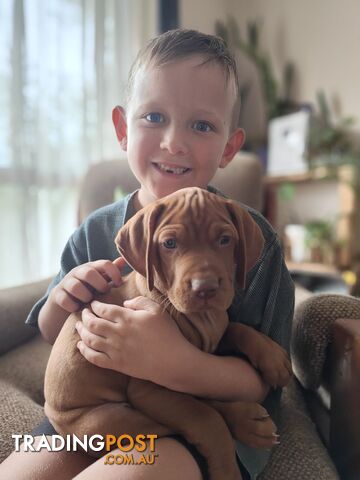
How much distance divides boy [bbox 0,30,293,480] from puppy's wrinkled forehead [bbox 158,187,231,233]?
5.2 inches

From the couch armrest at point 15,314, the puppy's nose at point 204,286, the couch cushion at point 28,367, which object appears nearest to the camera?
the puppy's nose at point 204,286

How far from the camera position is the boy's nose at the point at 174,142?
0.64 m

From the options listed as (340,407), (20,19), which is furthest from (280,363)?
(20,19)

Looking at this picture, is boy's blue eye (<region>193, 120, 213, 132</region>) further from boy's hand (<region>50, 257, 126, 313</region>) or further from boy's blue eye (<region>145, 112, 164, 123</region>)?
boy's hand (<region>50, 257, 126, 313</region>)

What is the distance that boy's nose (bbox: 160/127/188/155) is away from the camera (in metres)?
0.64

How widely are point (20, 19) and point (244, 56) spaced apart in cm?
131

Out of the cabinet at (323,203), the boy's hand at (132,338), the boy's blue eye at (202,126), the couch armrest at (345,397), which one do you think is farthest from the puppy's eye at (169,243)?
the cabinet at (323,203)

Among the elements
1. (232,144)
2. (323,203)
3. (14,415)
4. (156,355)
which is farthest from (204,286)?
(323,203)

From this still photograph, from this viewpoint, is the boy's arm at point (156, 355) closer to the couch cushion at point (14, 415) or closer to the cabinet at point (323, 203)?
the couch cushion at point (14, 415)

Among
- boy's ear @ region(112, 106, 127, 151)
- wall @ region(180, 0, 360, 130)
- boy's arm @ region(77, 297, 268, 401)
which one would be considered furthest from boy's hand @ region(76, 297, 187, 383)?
wall @ region(180, 0, 360, 130)

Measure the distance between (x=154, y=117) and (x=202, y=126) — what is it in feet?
0.27

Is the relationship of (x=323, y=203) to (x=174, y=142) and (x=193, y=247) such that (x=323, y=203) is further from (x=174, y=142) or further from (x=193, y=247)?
(x=193, y=247)

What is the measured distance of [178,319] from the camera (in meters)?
0.60

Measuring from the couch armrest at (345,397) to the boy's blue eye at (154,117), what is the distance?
0.48 metres
